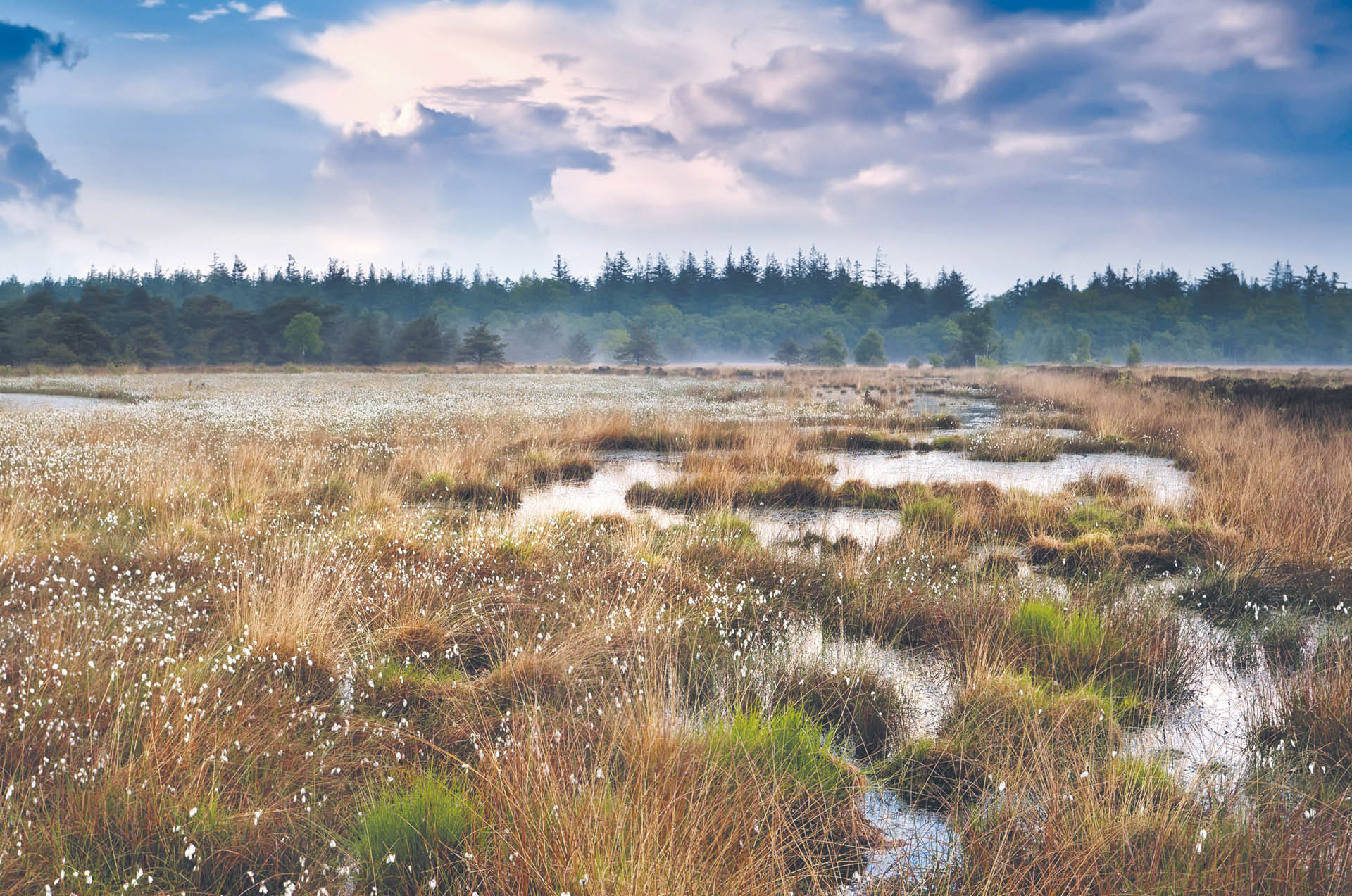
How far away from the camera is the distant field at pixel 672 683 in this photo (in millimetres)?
2869

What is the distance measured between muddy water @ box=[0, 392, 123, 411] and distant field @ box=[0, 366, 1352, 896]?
1466cm

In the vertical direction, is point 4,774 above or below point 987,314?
below

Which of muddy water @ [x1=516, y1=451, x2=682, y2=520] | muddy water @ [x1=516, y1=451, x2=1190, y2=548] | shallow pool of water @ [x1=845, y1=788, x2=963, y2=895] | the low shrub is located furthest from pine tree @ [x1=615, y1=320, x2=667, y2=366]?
the low shrub

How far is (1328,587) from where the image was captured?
6410mm

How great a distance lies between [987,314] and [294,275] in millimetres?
122540

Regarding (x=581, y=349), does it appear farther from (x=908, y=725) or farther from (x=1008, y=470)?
(x=908, y=725)

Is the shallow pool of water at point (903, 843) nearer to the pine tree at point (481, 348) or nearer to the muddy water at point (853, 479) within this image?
the muddy water at point (853, 479)

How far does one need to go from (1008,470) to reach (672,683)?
12.0m

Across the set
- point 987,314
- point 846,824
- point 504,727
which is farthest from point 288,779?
point 987,314

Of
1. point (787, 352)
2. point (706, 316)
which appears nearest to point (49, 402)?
point (787, 352)

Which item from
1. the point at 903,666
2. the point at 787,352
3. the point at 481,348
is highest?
the point at 787,352

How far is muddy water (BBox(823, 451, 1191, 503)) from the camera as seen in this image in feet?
39.3

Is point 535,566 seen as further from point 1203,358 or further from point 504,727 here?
point 1203,358

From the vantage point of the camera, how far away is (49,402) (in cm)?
2594
